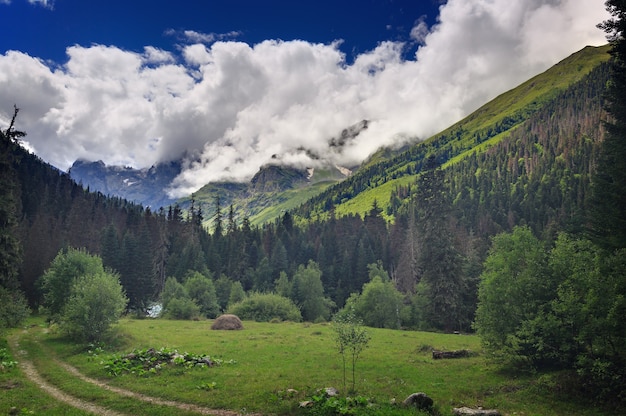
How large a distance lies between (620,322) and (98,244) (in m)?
122

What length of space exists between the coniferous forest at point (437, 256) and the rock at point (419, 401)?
10142 millimetres

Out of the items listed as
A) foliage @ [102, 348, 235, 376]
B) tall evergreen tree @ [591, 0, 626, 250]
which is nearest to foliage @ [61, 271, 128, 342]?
foliage @ [102, 348, 235, 376]

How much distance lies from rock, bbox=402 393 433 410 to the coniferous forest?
33.3 ft

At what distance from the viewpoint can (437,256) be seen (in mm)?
66188

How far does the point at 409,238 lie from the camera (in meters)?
94.9

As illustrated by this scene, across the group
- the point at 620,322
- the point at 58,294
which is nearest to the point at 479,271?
the point at 620,322

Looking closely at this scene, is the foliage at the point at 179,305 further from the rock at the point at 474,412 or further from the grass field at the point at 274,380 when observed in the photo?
the rock at the point at 474,412

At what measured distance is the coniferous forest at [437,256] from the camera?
25047 millimetres

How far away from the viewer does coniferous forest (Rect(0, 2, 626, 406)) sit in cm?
2505

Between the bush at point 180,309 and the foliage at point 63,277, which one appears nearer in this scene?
the foliage at point 63,277

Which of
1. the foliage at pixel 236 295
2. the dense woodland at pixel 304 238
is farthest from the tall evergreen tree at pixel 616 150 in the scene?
the foliage at pixel 236 295

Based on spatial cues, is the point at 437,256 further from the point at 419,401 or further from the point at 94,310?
the point at 94,310

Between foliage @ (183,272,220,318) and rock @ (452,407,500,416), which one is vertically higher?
foliage @ (183,272,220,318)

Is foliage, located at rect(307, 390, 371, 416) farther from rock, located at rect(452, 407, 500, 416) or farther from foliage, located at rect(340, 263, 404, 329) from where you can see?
foliage, located at rect(340, 263, 404, 329)
